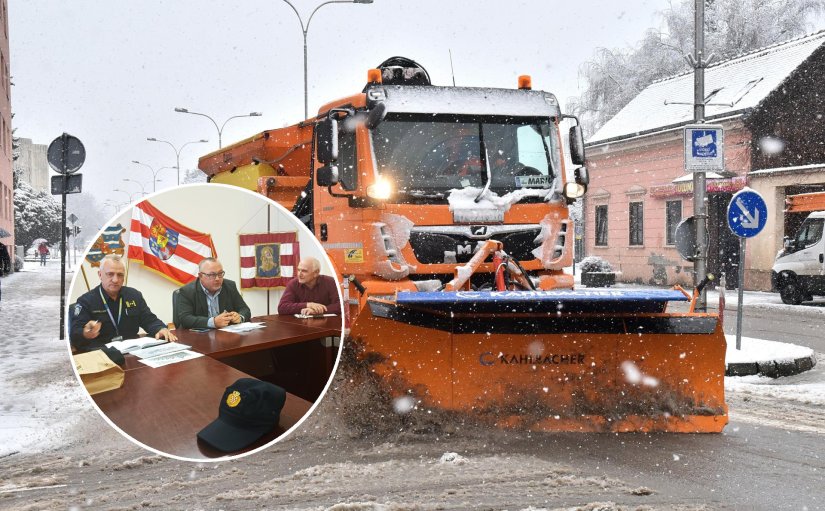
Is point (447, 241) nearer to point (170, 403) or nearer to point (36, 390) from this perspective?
point (36, 390)

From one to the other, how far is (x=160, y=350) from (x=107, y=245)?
0.97 feet

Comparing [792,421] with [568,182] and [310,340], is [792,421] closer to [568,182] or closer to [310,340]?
[568,182]

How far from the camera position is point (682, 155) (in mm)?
29234

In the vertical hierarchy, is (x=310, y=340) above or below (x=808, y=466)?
above

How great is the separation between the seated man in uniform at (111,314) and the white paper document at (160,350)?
0.07ft

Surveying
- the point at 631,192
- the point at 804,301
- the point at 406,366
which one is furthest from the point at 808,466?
the point at 631,192

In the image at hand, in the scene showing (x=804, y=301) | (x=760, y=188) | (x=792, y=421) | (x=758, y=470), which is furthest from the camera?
(x=760, y=188)

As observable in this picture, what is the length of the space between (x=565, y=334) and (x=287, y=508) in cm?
259

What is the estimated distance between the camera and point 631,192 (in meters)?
31.6

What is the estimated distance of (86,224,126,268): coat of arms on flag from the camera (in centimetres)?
218

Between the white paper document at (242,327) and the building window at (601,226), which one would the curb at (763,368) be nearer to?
A: the white paper document at (242,327)

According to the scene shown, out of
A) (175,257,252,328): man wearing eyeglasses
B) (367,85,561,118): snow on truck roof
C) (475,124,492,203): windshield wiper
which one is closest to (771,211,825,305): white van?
(367,85,561,118): snow on truck roof

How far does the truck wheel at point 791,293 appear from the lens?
2166 cm

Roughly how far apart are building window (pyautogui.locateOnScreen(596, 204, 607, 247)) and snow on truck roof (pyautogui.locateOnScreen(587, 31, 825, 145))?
2768 mm
